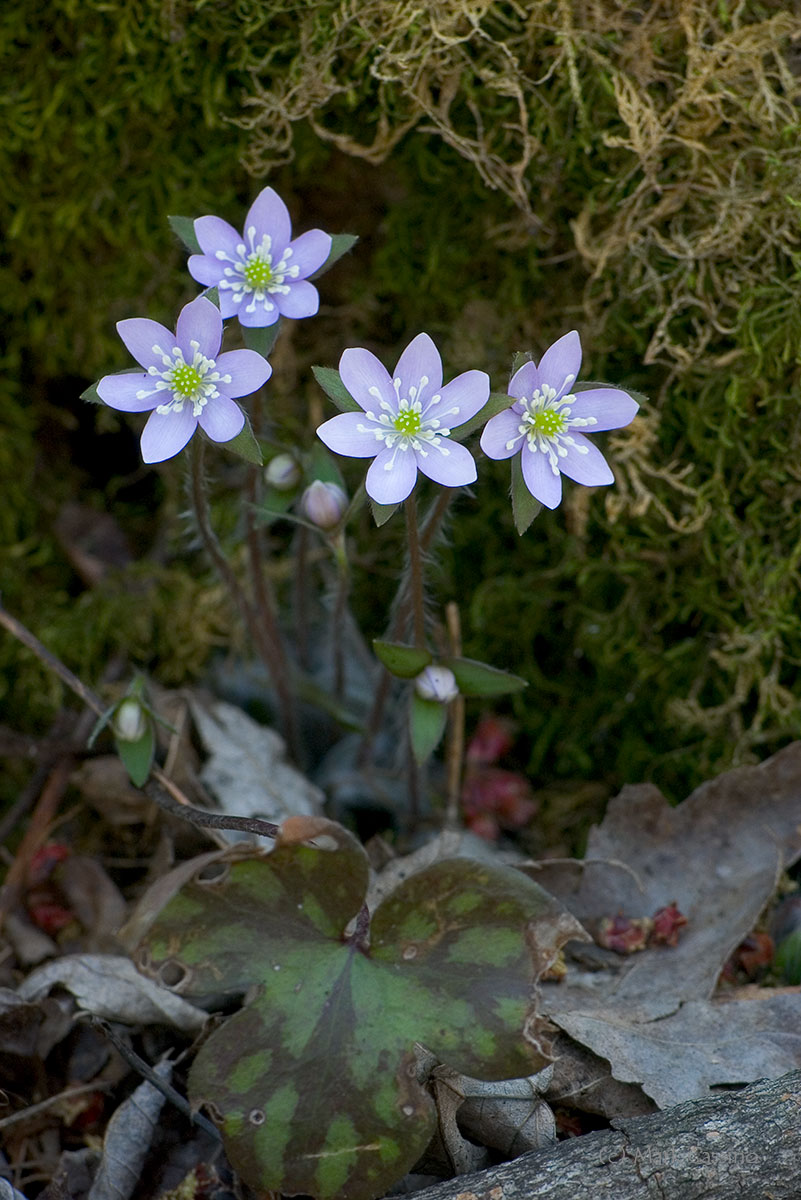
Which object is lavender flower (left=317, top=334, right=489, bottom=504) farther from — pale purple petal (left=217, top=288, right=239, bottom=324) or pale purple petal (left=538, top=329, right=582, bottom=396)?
pale purple petal (left=217, top=288, right=239, bottom=324)

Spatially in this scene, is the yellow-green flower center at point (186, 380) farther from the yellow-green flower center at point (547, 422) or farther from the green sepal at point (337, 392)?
the yellow-green flower center at point (547, 422)

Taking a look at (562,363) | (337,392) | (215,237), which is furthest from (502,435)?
(215,237)

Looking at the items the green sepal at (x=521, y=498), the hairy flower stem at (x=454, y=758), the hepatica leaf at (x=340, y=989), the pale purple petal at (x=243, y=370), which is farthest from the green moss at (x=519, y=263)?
the hepatica leaf at (x=340, y=989)

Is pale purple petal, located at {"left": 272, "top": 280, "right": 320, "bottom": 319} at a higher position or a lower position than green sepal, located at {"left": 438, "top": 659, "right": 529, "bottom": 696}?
higher

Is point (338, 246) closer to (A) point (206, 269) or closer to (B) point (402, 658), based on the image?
(A) point (206, 269)

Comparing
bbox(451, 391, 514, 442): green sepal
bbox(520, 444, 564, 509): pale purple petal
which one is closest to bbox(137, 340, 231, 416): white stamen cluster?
bbox(451, 391, 514, 442): green sepal

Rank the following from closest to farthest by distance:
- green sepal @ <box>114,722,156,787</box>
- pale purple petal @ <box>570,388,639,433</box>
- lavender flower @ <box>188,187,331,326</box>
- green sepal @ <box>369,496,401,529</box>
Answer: green sepal @ <box>369,496,401,529</box>, pale purple petal @ <box>570,388,639,433</box>, lavender flower @ <box>188,187,331,326</box>, green sepal @ <box>114,722,156,787</box>

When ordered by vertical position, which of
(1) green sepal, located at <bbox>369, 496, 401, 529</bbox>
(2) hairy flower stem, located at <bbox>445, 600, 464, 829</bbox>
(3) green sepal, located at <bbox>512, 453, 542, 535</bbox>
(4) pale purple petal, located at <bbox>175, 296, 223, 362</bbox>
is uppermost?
(4) pale purple petal, located at <bbox>175, 296, 223, 362</bbox>
